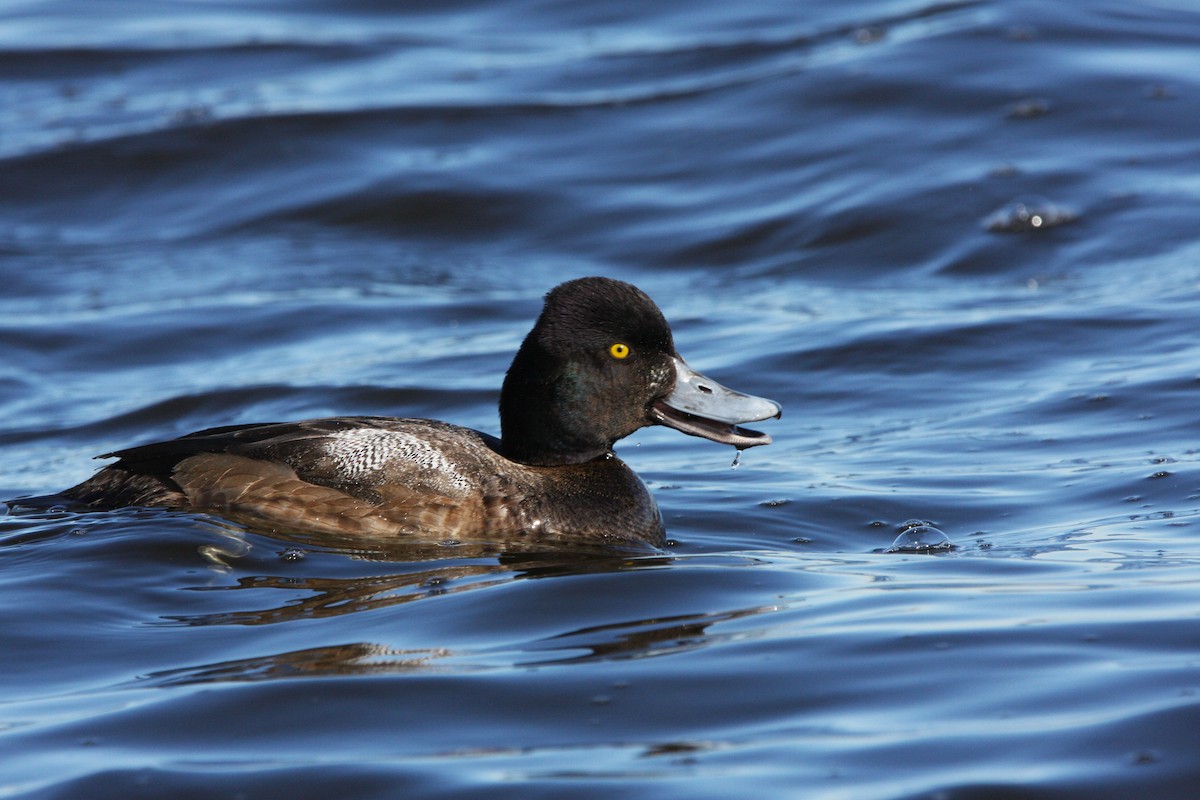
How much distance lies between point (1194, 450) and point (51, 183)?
10.9 m

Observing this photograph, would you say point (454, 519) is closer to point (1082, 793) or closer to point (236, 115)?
point (1082, 793)

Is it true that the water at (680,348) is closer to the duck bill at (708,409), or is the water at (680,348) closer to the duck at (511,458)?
the duck at (511,458)

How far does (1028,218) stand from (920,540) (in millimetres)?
6097

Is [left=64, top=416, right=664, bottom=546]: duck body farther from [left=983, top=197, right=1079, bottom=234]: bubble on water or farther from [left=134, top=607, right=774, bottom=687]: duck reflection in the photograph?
[left=983, top=197, right=1079, bottom=234]: bubble on water

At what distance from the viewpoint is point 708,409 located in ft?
21.5

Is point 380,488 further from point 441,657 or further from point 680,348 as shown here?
point 680,348

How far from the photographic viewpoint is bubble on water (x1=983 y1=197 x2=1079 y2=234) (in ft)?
38.8

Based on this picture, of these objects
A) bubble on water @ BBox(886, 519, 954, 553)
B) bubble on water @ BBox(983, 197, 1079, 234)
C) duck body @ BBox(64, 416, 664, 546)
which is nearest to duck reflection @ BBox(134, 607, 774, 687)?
duck body @ BBox(64, 416, 664, 546)

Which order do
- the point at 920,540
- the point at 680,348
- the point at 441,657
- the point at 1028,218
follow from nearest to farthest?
the point at 441,657 < the point at 920,540 < the point at 680,348 < the point at 1028,218

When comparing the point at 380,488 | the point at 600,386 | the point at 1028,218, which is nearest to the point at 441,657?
the point at 380,488

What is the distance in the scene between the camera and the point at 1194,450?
7.31 meters

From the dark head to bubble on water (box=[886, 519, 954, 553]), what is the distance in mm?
681

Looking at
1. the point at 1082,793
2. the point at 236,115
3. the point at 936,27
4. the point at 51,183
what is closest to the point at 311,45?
the point at 236,115

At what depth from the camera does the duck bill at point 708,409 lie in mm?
6539
